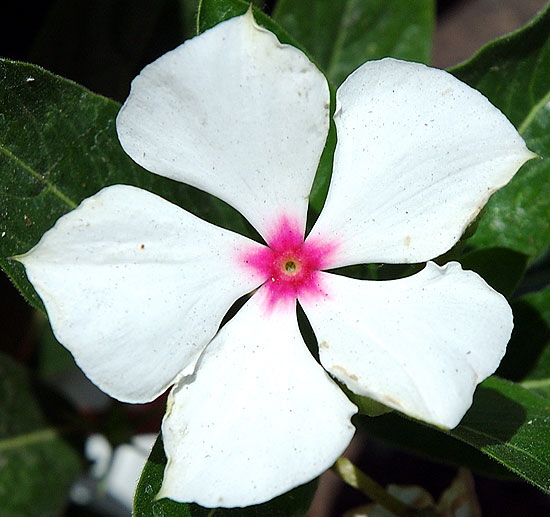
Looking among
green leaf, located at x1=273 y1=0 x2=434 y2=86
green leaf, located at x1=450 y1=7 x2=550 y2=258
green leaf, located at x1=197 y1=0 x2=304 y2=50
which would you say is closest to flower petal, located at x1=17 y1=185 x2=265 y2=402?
green leaf, located at x1=197 y1=0 x2=304 y2=50

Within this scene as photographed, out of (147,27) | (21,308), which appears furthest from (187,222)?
(21,308)

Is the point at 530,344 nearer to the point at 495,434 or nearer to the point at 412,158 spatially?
the point at 495,434

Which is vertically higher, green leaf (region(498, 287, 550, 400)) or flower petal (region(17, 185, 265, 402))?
flower petal (region(17, 185, 265, 402))

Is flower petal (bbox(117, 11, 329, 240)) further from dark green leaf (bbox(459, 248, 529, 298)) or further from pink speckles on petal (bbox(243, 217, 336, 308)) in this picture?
dark green leaf (bbox(459, 248, 529, 298))

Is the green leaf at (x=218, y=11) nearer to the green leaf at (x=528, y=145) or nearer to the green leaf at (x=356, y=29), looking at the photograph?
the green leaf at (x=528, y=145)

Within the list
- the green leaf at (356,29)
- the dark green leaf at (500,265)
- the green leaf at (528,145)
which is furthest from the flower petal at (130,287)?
the green leaf at (356,29)

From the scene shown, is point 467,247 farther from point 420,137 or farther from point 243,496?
point 243,496
